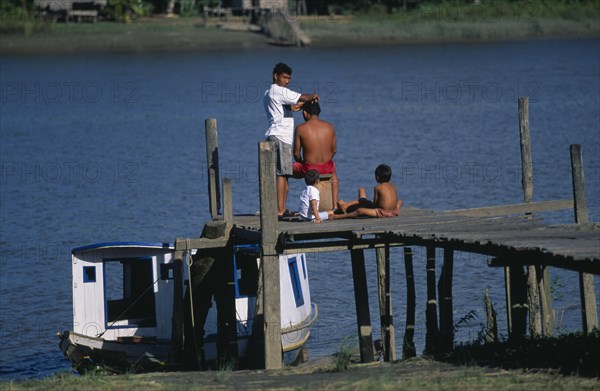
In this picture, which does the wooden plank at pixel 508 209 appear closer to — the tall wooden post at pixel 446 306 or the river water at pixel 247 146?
the tall wooden post at pixel 446 306

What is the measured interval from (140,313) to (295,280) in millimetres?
2888

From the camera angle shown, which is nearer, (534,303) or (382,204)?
(382,204)

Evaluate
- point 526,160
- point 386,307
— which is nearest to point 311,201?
point 386,307

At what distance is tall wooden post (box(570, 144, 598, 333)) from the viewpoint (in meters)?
16.9

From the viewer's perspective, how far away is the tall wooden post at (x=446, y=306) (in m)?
16.3

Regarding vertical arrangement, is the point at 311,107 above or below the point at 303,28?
below

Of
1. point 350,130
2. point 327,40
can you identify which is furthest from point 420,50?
point 350,130

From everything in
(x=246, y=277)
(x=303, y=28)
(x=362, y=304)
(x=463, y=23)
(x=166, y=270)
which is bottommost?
(x=362, y=304)

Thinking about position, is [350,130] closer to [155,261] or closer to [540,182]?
[540,182]

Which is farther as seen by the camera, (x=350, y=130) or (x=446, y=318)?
(x=350, y=130)

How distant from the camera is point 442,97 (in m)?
56.8

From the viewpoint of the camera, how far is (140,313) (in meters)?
19.2

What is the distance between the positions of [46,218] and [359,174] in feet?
31.8

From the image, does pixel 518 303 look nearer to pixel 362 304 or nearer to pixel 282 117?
pixel 362 304
